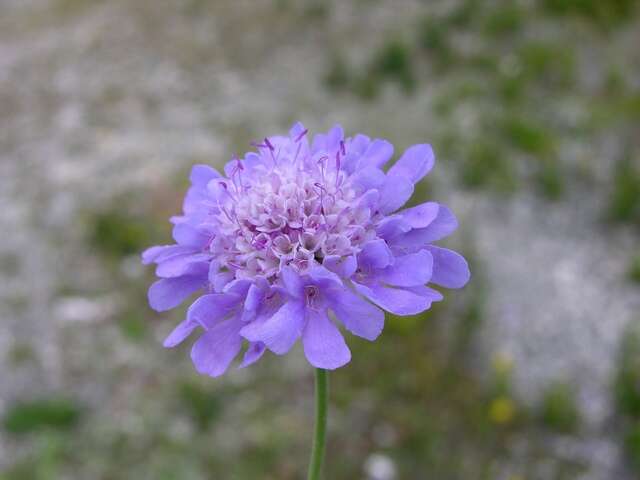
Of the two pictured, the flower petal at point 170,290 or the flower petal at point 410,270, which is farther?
the flower petal at point 170,290

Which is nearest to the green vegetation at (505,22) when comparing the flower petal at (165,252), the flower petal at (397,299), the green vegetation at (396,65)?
the green vegetation at (396,65)

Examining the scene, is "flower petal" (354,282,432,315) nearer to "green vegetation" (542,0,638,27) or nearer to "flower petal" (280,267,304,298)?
"flower petal" (280,267,304,298)

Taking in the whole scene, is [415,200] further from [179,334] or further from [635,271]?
[179,334]

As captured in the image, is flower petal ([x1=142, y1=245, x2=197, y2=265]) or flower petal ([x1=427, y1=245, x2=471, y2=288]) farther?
flower petal ([x1=142, y1=245, x2=197, y2=265])

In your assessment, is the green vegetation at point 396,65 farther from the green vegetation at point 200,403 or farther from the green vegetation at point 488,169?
the green vegetation at point 200,403

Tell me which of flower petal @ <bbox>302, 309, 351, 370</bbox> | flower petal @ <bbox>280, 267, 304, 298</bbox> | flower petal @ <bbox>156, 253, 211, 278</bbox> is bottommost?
flower petal @ <bbox>302, 309, 351, 370</bbox>

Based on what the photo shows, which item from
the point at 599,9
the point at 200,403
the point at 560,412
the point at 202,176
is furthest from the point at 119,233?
the point at 599,9

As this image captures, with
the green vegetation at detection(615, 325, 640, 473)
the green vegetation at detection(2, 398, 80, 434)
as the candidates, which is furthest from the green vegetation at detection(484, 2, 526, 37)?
the green vegetation at detection(2, 398, 80, 434)
